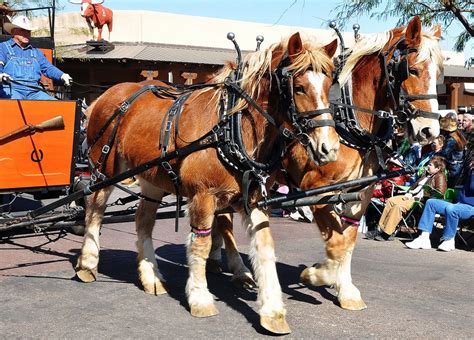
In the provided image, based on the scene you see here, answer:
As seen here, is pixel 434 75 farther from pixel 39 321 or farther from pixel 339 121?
pixel 39 321

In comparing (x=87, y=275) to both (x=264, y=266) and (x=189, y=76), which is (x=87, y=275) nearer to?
(x=264, y=266)

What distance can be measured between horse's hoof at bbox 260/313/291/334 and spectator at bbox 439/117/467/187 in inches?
197

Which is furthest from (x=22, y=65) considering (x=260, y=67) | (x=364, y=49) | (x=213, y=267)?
(x=364, y=49)

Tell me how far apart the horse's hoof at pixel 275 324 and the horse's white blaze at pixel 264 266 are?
30 millimetres

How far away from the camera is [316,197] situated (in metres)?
5.27

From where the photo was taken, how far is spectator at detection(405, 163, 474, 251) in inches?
318

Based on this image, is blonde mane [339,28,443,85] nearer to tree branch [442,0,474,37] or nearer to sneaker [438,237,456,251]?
sneaker [438,237,456,251]

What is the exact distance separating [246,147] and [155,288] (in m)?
1.77

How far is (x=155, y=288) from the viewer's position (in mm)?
5781

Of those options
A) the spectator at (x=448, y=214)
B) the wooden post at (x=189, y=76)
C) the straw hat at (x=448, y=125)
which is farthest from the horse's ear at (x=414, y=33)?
the wooden post at (x=189, y=76)

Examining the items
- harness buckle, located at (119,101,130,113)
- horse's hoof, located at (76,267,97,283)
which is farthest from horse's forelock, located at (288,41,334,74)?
horse's hoof, located at (76,267,97,283)

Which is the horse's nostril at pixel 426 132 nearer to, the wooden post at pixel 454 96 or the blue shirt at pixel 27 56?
the blue shirt at pixel 27 56

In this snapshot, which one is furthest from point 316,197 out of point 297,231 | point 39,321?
point 297,231

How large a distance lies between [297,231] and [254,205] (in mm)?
4666
